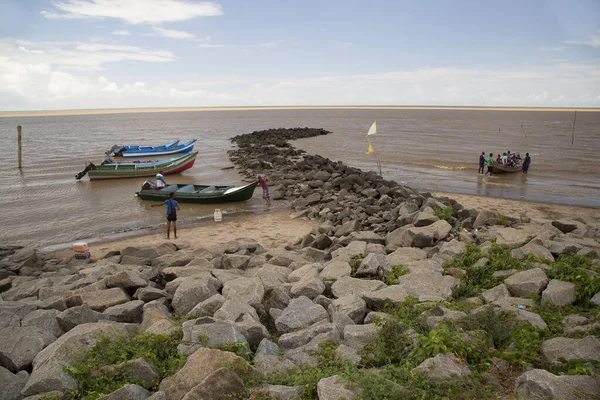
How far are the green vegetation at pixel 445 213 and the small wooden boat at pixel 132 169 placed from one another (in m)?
22.0

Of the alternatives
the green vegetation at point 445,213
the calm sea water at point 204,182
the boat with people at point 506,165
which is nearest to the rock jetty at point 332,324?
the green vegetation at point 445,213

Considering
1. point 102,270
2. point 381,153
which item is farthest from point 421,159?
point 102,270

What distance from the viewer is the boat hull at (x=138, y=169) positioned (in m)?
28.8

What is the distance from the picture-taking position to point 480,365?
5051mm

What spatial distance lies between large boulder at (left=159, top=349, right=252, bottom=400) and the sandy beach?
879 centimetres

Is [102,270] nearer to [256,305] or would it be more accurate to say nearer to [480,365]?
[256,305]

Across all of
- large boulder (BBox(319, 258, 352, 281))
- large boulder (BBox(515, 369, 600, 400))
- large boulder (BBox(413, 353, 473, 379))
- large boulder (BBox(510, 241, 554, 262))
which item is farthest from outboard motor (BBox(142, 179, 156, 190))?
large boulder (BBox(515, 369, 600, 400))

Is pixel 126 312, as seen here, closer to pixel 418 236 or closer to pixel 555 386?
pixel 555 386

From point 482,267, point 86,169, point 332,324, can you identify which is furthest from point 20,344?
point 86,169

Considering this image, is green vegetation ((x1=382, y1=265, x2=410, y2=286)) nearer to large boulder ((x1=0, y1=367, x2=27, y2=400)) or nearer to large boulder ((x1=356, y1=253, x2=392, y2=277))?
large boulder ((x1=356, y1=253, x2=392, y2=277))

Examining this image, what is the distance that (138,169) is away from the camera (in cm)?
2970

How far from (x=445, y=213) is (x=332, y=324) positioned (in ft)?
28.1

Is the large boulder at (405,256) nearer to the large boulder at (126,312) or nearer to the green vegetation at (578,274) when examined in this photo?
the green vegetation at (578,274)

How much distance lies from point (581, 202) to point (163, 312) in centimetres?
2173
